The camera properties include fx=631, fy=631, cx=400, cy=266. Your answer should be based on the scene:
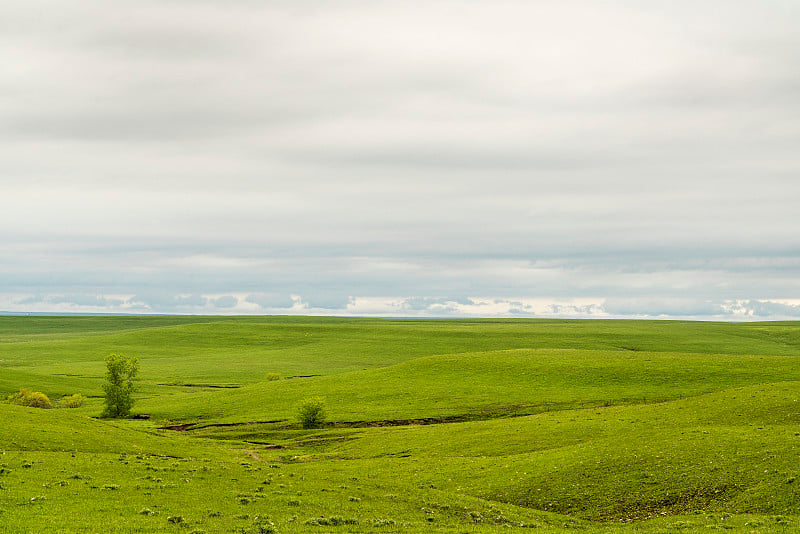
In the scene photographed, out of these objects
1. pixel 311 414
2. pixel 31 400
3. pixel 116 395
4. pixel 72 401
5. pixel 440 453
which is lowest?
pixel 72 401

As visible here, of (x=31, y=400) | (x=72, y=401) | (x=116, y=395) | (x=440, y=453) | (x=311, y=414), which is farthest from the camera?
(x=72, y=401)

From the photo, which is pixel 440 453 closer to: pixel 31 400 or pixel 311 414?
pixel 311 414

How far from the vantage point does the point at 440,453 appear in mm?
55844

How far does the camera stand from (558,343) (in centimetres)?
17550

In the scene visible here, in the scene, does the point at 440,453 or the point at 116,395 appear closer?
the point at 440,453

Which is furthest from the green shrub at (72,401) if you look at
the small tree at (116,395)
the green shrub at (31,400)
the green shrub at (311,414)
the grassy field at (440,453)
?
the green shrub at (311,414)

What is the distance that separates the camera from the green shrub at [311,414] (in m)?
78.8

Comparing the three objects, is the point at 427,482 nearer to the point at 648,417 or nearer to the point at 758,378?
the point at 648,417

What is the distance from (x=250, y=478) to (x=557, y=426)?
106ft

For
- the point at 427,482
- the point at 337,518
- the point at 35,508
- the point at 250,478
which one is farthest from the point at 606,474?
the point at 35,508

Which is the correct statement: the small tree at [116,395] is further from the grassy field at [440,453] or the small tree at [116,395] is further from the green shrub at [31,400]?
the green shrub at [31,400]

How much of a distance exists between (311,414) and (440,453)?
1089 inches

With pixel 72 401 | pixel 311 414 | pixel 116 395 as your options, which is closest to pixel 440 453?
pixel 311 414

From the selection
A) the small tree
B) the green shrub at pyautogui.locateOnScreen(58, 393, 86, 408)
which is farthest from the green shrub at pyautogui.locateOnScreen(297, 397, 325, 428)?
the green shrub at pyautogui.locateOnScreen(58, 393, 86, 408)
